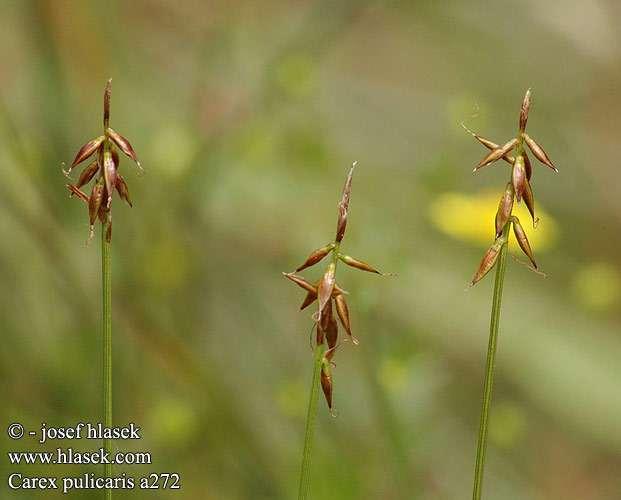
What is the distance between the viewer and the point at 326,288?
1.29 ft

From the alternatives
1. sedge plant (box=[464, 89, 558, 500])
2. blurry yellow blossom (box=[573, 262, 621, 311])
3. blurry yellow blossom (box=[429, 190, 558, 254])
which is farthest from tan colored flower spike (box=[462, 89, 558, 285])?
blurry yellow blossom (box=[573, 262, 621, 311])

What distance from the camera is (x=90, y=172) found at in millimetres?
407

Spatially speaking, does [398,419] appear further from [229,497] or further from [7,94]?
[7,94]

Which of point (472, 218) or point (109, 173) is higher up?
point (472, 218)

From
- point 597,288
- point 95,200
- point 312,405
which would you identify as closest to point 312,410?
point 312,405

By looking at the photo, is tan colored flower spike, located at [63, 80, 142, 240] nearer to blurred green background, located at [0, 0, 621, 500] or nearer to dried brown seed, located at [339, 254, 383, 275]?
dried brown seed, located at [339, 254, 383, 275]

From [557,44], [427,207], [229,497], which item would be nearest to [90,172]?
[229,497]

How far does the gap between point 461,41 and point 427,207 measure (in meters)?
0.48

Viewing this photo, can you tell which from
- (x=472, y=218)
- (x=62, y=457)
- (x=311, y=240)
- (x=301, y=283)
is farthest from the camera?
(x=311, y=240)

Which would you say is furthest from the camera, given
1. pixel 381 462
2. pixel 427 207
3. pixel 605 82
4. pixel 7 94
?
pixel 605 82

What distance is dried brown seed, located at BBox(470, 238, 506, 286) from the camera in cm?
39

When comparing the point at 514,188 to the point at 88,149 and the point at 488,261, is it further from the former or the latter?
the point at 88,149

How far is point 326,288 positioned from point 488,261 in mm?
56

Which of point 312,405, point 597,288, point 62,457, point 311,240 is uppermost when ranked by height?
point 311,240
